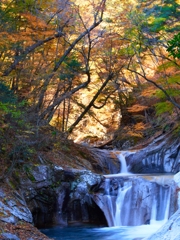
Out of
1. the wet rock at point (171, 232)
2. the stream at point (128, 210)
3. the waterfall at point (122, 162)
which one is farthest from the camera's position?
the waterfall at point (122, 162)

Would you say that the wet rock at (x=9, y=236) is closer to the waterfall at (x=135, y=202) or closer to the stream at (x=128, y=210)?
the stream at (x=128, y=210)

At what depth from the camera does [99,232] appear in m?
9.81

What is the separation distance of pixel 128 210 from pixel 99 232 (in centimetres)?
161

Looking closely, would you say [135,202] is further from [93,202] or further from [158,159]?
[158,159]

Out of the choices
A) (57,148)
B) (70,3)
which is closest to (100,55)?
(70,3)

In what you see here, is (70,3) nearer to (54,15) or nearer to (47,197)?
(54,15)

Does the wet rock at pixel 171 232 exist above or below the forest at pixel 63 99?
below

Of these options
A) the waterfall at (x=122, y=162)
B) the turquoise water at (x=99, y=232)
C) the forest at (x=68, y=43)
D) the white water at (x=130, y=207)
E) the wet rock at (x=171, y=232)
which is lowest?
the turquoise water at (x=99, y=232)

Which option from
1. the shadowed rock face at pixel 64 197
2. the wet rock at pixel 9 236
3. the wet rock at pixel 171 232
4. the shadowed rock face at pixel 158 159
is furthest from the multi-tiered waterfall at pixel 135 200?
the wet rock at pixel 171 232

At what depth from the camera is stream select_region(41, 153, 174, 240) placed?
980 centimetres

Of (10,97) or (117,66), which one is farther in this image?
(117,66)

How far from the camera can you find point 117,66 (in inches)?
663

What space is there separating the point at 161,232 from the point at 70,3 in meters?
12.8

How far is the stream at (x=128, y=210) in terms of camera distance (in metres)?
9.80
